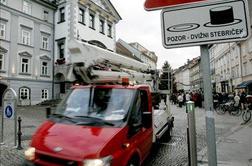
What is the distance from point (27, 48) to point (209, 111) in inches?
1281

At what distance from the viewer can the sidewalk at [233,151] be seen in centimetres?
750

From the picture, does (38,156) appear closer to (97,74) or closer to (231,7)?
(97,74)

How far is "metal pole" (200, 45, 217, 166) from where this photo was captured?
2.28 metres

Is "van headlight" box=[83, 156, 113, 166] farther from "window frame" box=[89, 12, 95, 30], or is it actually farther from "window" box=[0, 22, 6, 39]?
"window frame" box=[89, 12, 95, 30]

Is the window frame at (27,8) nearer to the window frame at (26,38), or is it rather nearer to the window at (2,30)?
the window frame at (26,38)

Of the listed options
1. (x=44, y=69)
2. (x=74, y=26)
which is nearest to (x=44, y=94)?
(x=44, y=69)

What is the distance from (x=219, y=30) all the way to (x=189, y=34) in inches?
9.9

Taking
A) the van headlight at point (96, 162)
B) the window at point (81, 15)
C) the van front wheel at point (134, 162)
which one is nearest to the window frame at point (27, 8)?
the window at point (81, 15)

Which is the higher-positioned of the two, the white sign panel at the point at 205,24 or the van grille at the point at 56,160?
the white sign panel at the point at 205,24

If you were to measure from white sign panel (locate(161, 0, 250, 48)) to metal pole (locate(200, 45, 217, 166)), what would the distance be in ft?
0.47

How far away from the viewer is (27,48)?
32156mm

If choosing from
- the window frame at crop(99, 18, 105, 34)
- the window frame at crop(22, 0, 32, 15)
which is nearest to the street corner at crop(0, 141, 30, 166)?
the window frame at crop(22, 0, 32, 15)

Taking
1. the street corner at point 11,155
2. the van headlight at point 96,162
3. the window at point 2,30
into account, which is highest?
the window at point 2,30

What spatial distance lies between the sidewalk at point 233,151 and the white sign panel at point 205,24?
A: 18.7 feet
